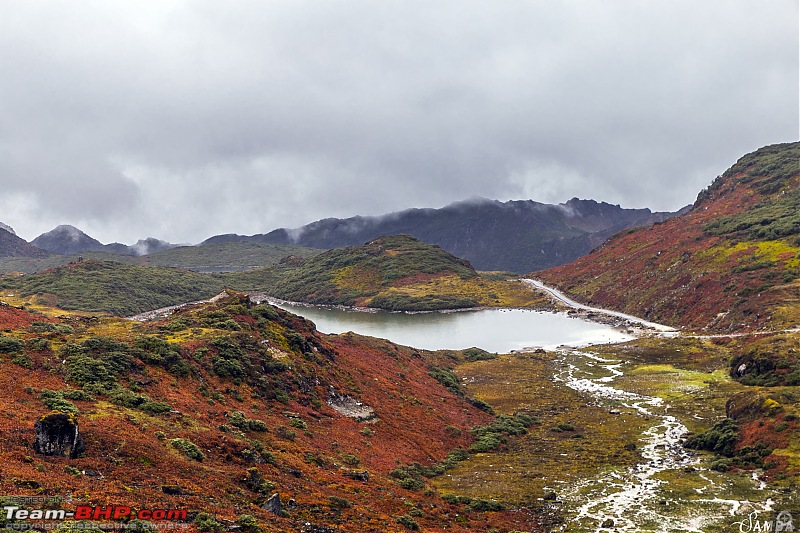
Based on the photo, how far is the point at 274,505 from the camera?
90.0ft

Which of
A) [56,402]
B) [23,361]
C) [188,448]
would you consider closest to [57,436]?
[56,402]

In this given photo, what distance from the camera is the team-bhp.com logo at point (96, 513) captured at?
19031 millimetres

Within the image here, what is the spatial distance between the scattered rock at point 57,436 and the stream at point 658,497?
2865cm

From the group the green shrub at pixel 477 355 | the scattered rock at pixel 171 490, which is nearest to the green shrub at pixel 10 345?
the scattered rock at pixel 171 490

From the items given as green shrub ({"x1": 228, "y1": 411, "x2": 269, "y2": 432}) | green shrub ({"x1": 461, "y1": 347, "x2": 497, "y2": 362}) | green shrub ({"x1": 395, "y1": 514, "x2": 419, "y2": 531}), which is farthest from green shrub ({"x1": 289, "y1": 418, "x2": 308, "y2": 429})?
green shrub ({"x1": 461, "y1": 347, "x2": 497, "y2": 362})

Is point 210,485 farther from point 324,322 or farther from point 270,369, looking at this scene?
point 324,322

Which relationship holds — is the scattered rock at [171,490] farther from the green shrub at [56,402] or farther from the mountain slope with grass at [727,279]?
the mountain slope with grass at [727,279]

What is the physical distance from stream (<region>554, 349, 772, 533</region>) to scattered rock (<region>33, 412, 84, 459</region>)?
94.0ft

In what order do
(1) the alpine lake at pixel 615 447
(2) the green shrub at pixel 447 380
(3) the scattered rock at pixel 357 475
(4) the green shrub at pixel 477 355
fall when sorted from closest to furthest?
(1) the alpine lake at pixel 615 447
(3) the scattered rock at pixel 357 475
(2) the green shrub at pixel 447 380
(4) the green shrub at pixel 477 355

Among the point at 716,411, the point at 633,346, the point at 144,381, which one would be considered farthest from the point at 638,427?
the point at 633,346

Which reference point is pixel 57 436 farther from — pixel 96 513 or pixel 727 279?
pixel 727 279

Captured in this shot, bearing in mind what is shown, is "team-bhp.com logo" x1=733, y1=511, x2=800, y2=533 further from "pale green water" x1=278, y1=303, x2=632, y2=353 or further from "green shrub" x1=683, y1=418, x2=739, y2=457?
"pale green water" x1=278, y1=303, x2=632, y2=353

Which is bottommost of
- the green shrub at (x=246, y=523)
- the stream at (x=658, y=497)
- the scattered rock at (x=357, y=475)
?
the stream at (x=658, y=497)

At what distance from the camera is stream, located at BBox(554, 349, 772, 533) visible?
1283 inches
